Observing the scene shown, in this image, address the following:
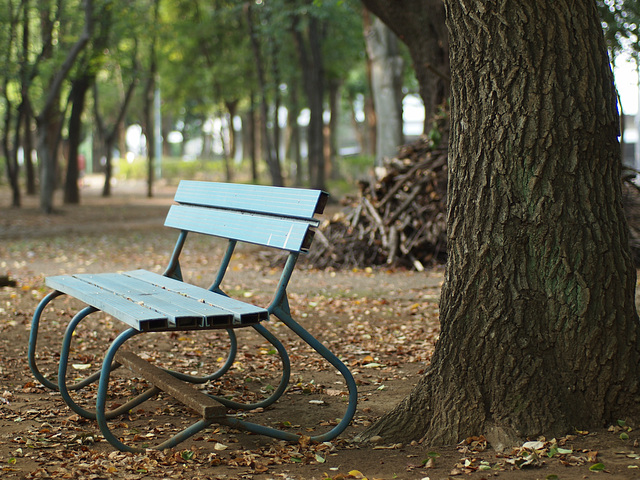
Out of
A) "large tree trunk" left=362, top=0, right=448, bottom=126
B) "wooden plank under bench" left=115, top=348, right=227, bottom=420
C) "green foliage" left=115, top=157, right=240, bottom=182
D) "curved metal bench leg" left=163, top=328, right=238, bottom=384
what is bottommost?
"curved metal bench leg" left=163, top=328, right=238, bottom=384

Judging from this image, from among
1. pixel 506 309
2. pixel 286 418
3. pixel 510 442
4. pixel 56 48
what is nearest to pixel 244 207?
pixel 286 418

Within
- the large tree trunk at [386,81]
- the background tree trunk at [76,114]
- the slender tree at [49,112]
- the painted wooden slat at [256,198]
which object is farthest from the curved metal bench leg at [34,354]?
the background tree trunk at [76,114]

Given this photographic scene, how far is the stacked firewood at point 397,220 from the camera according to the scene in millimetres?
9055

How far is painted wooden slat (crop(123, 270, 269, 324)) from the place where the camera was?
2984 millimetres

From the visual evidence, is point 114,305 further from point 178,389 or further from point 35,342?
point 35,342

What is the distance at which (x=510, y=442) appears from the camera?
298 centimetres

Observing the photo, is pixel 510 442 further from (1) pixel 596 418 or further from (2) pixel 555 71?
(2) pixel 555 71

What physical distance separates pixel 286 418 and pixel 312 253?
5.98 metres

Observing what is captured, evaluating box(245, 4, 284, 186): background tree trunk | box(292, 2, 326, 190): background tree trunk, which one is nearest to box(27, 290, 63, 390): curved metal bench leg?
box(245, 4, 284, 186): background tree trunk

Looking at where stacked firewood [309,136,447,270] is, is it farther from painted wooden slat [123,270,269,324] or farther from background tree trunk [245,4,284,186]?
background tree trunk [245,4,284,186]

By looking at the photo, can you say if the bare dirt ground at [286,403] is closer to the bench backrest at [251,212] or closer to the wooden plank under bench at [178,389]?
the wooden plank under bench at [178,389]

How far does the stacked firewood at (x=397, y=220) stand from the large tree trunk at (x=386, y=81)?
19.5ft

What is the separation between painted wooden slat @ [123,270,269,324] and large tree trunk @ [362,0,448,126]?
5.98 meters

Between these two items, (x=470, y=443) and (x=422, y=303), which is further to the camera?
(x=422, y=303)
